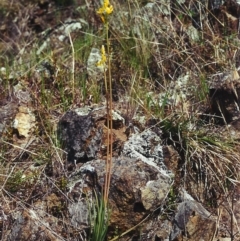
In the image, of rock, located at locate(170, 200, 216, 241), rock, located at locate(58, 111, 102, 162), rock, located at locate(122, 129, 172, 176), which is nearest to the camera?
rock, located at locate(170, 200, 216, 241)

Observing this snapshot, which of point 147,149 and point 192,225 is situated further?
point 147,149

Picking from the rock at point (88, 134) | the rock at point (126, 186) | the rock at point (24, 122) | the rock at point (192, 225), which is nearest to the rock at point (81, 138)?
the rock at point (88, 134)

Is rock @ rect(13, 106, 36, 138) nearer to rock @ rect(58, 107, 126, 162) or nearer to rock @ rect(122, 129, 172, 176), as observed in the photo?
rock @ rect(58, 107, 126, 162)

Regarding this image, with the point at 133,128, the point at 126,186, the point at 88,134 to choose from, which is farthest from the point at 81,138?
the point at 126,186

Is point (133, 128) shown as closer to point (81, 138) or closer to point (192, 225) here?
point (81, 138)

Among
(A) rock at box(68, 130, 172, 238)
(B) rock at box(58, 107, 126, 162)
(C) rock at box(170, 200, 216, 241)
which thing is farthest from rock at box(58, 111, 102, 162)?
(C) rock at box(170, 200, 216, 241)

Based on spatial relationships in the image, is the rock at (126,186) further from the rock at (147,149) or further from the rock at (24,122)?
the rock at (24,122)

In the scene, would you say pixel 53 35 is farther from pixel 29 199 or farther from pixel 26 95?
pixel 29 199
